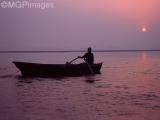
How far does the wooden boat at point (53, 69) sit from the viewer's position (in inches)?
907

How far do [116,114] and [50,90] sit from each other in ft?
22.6

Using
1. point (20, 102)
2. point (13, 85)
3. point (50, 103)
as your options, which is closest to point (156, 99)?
point (50, 103)

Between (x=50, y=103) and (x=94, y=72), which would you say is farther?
(x=94, y=72)

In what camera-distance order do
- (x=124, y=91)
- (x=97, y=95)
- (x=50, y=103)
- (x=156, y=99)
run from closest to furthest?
(x=50, y=103) → (x=156, y=99) → (x=97, y=95) → (x=124, y=91)

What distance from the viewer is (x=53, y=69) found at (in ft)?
76.5

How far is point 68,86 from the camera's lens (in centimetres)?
2094

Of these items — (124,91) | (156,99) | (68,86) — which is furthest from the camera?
(68,86)

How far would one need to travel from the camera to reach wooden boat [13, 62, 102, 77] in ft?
75.6

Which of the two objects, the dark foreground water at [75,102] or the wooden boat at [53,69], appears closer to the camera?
the dark foreground water at [75,102]

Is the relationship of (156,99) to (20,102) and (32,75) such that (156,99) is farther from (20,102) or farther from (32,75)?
(32,75)

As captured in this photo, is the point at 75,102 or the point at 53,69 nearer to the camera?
the point at 75,102

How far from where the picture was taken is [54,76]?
Answer: 24828 millimetres

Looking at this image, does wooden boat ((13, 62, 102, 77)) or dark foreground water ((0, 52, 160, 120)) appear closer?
dark foreground water ((0, 52, 160, 120))

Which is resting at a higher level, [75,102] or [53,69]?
[53,69]
